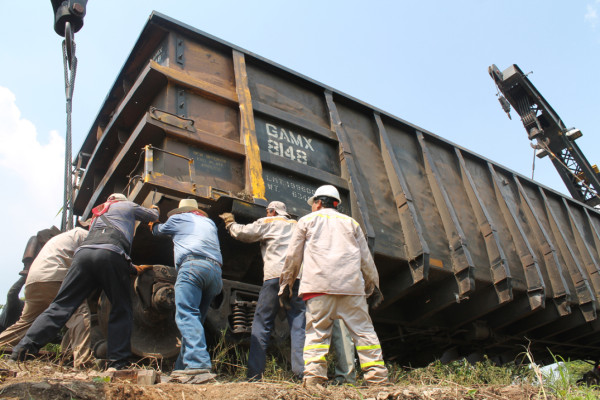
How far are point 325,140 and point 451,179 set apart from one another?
89.0 inches

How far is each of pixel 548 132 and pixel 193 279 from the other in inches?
502

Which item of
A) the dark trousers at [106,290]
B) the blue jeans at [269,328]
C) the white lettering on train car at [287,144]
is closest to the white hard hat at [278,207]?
the blue jeans at [269,328]

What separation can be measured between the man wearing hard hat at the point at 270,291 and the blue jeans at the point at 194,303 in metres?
0.38

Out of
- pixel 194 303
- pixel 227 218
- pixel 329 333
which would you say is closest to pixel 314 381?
pixel 329 333

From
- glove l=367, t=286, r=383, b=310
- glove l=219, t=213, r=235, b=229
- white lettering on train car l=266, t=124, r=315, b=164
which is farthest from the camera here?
white lettering on train car l=266, t=124, r=315, b=164

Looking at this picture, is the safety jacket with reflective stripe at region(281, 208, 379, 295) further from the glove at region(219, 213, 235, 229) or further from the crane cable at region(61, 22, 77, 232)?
the crane cable at region(61, 22, 77, 232)

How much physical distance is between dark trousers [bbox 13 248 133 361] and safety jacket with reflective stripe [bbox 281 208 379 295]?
1.17 meters

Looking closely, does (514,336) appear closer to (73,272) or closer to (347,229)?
(347,229)

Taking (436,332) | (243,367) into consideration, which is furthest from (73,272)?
(436,332)

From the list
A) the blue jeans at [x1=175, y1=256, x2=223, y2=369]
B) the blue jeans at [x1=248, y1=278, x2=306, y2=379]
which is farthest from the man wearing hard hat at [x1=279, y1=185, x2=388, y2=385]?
the blue jeans at [x1=175, y1=256, x2=223, y2=369]

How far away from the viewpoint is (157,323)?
4.32 metres

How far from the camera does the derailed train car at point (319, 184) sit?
480 cm

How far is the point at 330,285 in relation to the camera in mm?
3480

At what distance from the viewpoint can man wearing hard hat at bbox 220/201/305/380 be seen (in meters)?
3.88
